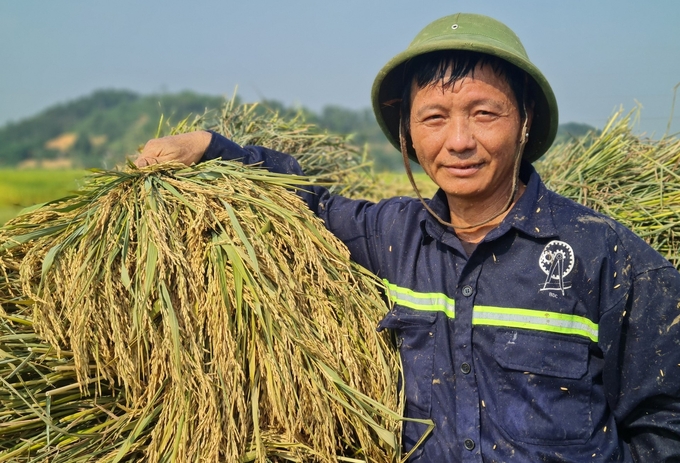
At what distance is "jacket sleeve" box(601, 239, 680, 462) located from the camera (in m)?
2.00

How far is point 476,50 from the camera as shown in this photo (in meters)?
2.09

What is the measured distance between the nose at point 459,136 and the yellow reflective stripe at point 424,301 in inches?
19.2

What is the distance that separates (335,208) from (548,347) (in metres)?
0.94

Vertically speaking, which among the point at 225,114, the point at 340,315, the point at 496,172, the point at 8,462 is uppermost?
the point at 225,114

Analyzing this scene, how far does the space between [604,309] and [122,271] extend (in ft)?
4.72

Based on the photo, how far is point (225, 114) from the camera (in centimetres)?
348

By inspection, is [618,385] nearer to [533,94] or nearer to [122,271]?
[533,94]

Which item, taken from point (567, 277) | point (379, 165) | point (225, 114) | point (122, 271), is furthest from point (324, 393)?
point (379, 165)

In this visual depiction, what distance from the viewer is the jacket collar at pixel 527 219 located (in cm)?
213

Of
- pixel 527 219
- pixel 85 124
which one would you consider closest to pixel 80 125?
pixel 85 124

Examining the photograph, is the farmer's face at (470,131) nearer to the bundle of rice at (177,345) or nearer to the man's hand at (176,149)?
the bundle of rice at (177,345)

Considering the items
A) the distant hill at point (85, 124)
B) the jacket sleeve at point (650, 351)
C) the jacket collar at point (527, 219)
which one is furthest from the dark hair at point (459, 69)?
the distant hill at point (85, 124)

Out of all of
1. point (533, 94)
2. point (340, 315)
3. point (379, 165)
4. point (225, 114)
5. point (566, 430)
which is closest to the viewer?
point (566, 430)

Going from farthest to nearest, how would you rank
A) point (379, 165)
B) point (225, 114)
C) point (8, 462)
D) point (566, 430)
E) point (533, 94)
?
point (379, 165) → point (225, 114) → point (533, 94) → point (566, 430) → point (8, 462)
